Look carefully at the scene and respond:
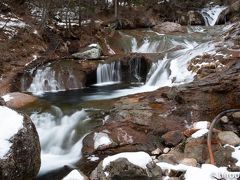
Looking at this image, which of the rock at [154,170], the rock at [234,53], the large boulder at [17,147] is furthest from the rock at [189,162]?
the rock at [234,53]

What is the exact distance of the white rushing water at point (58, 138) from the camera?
8977mm

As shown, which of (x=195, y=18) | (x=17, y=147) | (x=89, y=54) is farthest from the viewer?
(x=195, y=18)

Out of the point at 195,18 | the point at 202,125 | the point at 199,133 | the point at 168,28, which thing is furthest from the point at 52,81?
the point at 195,18

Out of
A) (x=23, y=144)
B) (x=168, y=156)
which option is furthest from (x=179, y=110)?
(x=23, y=144)

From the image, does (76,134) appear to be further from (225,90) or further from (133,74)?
(133,74)

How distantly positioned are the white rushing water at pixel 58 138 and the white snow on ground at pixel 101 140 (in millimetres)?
459

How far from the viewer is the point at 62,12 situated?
2016cm

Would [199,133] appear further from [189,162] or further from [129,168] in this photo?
[129,168]

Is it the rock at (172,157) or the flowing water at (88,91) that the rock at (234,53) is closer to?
the flowing water at (88,91)

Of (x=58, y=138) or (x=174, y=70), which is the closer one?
(x=58, y=138)

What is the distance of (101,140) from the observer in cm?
921

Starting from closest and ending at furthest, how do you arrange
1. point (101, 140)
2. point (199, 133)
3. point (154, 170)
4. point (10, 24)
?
1. point (154, 170)
2. point (199, 133)
3. point (101, 140)
4. point (10, 24)

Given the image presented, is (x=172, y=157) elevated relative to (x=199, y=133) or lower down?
lower down

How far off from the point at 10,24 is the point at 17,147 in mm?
12337
